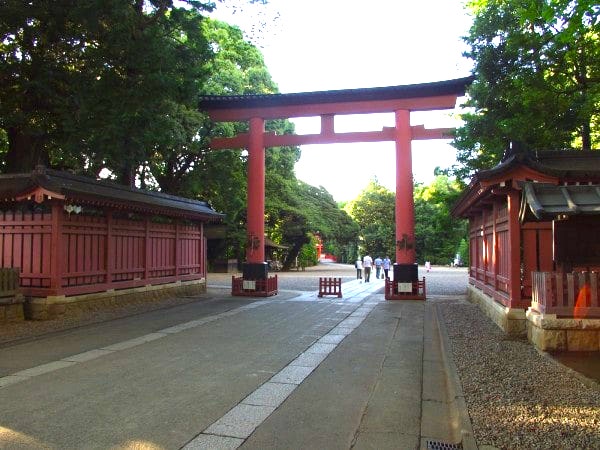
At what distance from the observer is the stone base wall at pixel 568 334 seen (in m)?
7.68

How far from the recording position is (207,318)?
1228 cm

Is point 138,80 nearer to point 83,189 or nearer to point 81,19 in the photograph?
point 81,19

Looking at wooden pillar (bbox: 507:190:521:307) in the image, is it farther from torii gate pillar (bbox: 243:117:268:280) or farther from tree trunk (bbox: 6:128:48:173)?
tree trunk (bbox: 6:128:48:173)

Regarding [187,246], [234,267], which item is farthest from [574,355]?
[234,267]

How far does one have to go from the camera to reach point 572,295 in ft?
25.5

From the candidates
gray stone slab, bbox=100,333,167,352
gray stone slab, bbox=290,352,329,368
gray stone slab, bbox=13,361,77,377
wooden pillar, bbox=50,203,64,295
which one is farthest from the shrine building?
wooden pillar, bbox=50,203,64,295

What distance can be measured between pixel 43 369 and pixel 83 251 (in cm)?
644

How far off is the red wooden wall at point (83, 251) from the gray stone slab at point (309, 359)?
23.8 ft

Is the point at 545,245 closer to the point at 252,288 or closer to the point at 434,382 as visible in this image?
the point at 434,382

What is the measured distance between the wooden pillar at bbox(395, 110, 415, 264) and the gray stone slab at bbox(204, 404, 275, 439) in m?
12.1

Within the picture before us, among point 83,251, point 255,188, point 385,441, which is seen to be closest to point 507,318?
point 385,441

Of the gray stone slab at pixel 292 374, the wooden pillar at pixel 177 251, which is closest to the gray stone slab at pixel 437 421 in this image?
the gray stone slab at pixel 292 374

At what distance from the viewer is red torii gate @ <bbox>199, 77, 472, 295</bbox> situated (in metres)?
16.8

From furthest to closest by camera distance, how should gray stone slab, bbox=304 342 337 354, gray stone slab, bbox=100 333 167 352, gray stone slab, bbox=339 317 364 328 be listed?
1. gray stone slab, bbox=339 317 364 328
2. gray stone slab, bbox=100 333 167 352
3. gray stone slab, bbox=304 342 337 354
